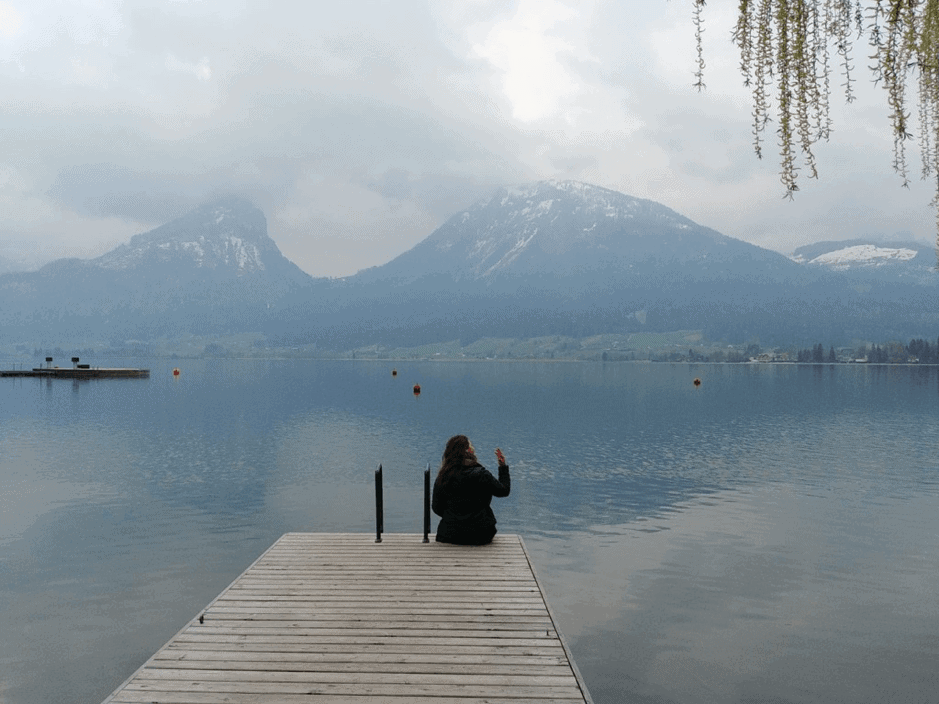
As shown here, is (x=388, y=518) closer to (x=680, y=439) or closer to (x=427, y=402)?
(x=680, y=439)

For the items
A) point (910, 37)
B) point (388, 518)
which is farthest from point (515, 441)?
point (910, 37)

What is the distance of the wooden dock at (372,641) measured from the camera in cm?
855

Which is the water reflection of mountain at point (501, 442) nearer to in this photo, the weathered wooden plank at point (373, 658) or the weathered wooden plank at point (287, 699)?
the weathered wooden plank at point (373, 658)

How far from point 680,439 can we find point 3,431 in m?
60.2

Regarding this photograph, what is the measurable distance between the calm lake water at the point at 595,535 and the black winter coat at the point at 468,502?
3894 mm

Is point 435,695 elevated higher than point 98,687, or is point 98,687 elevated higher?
point 435,695

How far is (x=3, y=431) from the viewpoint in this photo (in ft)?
208

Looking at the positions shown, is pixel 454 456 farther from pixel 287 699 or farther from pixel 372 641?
pixel 287 699

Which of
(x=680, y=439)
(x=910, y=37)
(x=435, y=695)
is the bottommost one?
(x=680, y=439)

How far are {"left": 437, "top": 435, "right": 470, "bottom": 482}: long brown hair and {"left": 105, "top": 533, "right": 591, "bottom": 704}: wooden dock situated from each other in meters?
1.85

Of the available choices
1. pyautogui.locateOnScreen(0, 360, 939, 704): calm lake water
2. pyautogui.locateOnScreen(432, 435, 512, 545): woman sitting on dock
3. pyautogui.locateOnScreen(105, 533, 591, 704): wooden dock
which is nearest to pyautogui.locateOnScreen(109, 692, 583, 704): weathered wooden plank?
pyautogui.locateOnScreen(105, 533, 591, 704): wooden dock

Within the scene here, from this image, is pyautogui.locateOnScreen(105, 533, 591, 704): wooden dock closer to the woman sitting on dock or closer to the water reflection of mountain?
the woman sitting on dock

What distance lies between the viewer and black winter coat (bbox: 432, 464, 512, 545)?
50.0 ft

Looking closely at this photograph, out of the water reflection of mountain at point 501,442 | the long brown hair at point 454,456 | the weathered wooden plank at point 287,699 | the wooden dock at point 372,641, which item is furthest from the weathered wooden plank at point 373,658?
the water reflection of mountain at point 501,442
